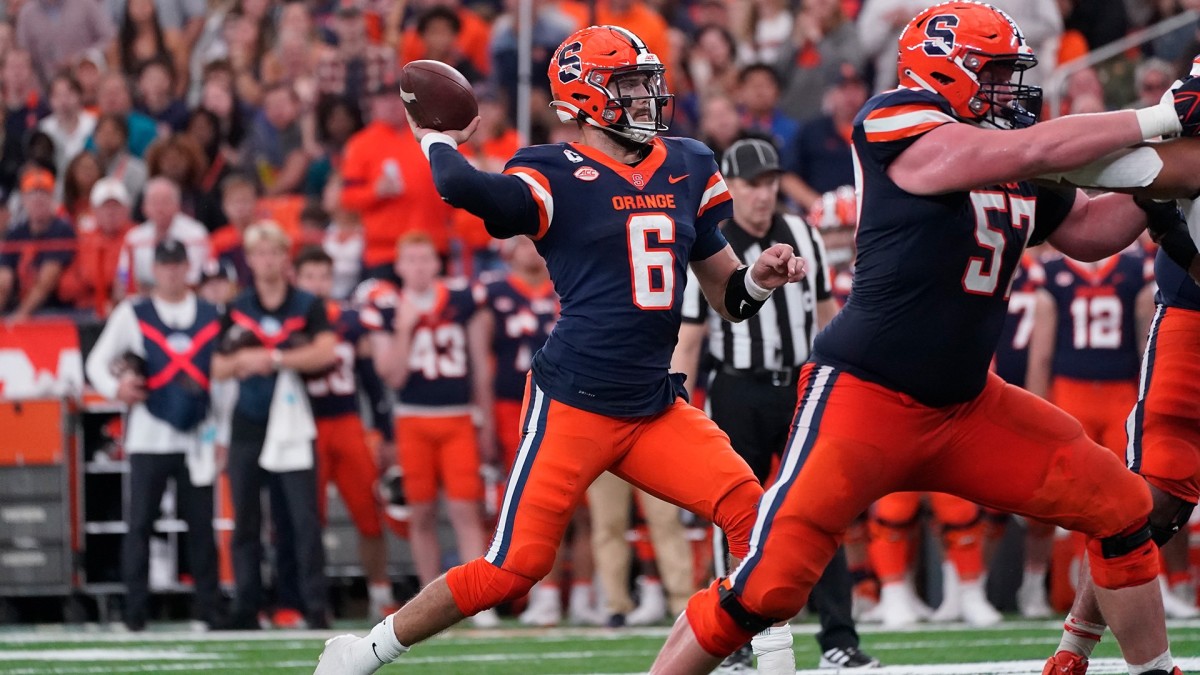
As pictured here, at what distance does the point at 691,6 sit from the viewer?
552 inches

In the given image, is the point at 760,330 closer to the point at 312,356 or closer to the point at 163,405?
the point at 312,356

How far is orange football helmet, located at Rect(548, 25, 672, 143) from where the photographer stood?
518 cm

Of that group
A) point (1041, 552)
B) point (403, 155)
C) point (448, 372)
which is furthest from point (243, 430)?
point (1041, 552)

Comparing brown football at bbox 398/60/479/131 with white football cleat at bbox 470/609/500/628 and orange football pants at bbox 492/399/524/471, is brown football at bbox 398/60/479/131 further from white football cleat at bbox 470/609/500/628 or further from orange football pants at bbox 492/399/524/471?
orange football pants at bbox 492/399/524/471

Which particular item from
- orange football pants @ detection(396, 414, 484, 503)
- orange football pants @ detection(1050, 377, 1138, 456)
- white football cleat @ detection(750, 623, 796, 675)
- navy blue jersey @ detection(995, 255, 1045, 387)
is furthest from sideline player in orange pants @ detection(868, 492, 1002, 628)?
white football cleat @ detection(750, 623, 796, 675)

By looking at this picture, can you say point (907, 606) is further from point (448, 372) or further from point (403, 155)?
point (403, 155)

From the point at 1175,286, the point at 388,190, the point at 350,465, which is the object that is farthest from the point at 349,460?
the point at 1175,286

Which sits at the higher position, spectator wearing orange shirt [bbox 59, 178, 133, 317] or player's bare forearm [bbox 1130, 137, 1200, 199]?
player's bare forearm [bbox 1130, 137, 1200, 199]

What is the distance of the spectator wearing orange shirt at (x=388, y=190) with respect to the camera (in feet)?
35.8

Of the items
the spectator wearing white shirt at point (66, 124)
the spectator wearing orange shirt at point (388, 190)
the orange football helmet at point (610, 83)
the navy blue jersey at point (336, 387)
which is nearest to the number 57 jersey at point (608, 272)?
the orange football helmet at point (610, 83)

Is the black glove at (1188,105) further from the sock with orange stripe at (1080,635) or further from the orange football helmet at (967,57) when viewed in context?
the sock with orange stripe at (1080,635)

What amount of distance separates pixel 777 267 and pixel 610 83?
769mm

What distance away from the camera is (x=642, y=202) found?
5102 mm

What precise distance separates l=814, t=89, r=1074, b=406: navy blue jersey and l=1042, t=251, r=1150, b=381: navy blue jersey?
178 inches
